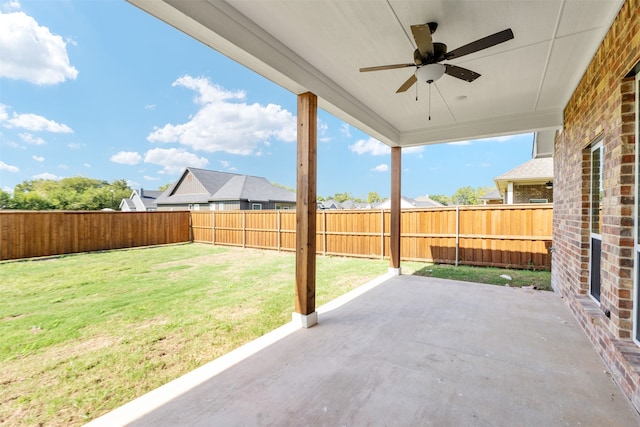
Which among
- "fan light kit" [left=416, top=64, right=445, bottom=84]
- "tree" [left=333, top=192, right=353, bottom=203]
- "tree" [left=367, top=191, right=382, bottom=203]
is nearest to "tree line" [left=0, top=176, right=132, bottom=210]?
"fan light kit" [left=416, top=64, right=445, bottom=84]

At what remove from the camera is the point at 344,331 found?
290 centimetres

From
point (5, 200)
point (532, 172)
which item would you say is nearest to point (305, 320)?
point (532, 172)

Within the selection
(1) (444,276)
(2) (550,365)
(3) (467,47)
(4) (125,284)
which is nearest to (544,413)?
(2) (550,365)

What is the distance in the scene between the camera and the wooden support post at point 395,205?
545 cm

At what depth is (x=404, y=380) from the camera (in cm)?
202

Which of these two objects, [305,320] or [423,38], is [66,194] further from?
[423,38]

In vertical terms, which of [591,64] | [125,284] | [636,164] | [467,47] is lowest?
[125,284]

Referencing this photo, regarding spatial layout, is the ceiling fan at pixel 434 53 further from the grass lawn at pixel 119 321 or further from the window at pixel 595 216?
the grass lawn at pixel 119 321

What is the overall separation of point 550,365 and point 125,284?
605 centimetres

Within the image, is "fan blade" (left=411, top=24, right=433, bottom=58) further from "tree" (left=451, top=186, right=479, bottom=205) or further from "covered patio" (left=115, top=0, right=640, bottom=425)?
"tree" (left=451, top=186, right=479, bottom=205)

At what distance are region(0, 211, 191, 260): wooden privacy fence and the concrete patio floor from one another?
9.36 m

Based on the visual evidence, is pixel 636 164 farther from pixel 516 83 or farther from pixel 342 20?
pixel 342 20

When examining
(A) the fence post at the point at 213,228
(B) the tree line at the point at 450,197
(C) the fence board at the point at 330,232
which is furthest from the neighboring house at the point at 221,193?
(B) the tree line at the point at 450,197

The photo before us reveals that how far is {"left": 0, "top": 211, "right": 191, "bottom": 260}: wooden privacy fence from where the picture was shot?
7797 millimetres
